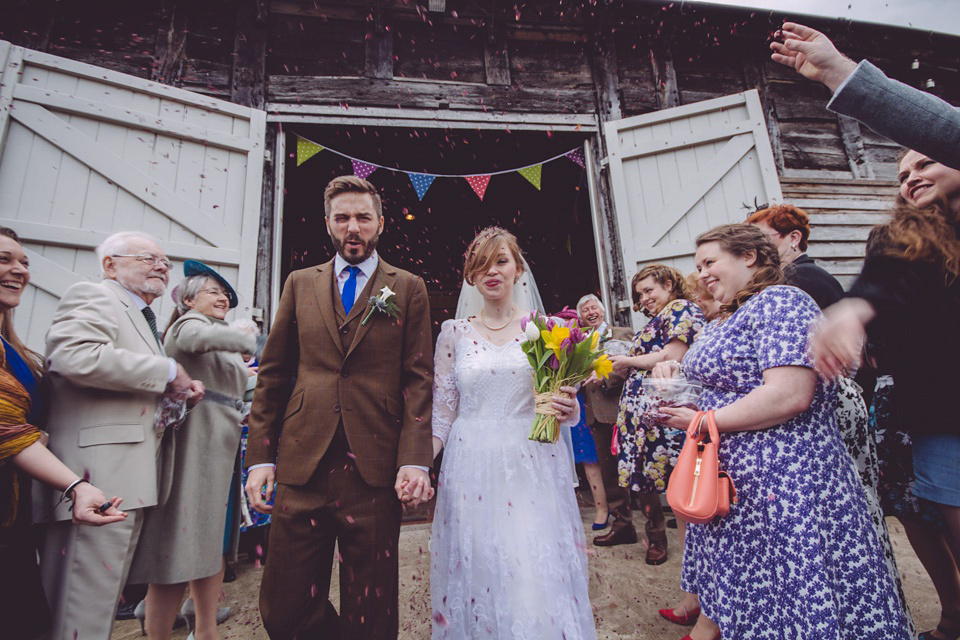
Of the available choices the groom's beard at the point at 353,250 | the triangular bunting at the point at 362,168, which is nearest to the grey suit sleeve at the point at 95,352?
the groom's beard at the point at 353,250

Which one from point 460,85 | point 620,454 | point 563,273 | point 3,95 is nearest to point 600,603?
point 620,454

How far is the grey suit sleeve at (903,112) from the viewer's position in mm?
1188

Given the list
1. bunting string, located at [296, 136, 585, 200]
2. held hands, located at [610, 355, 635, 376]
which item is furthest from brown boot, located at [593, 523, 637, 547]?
bunting string, located at [296, 136, 585, 200]

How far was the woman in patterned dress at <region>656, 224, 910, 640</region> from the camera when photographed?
144 centimetres

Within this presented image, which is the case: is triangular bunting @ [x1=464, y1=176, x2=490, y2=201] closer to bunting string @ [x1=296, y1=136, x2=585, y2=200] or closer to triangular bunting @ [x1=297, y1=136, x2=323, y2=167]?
bunting string @ [x1=296, y1=136, x2=585, y2=200]

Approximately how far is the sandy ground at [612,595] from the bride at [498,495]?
82cm

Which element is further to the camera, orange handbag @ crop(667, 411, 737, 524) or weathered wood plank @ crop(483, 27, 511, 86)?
weathered wood plank @ crop(483, 27, 511, 86)

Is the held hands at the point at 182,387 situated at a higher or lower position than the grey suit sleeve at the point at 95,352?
lower

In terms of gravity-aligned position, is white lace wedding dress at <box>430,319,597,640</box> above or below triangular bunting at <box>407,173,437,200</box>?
below

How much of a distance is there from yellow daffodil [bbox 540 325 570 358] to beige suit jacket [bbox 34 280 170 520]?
1.65m

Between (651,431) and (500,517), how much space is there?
48.3 inches

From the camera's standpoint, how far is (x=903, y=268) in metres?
1.32

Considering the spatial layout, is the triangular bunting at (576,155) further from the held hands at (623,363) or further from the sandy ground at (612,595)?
the sandy ground at (612,595)

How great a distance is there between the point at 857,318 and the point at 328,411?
1.76 m
